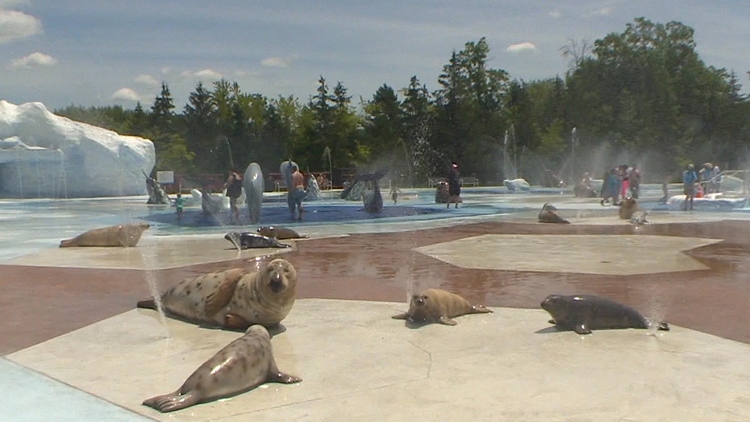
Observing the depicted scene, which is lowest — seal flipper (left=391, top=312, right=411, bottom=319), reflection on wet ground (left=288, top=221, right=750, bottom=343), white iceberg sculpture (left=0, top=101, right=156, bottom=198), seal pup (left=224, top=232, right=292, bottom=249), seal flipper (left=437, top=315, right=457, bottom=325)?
reflection on wet ground (left=288, top=221, right=750, bottom=343)

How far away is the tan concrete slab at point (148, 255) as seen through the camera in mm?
10820

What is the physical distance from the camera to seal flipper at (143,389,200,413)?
180 inches

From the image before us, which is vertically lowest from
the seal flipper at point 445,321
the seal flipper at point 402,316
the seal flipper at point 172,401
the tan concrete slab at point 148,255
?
the seal flipper at point 445,321

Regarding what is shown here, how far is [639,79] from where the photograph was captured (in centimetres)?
5622

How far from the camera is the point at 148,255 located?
39.0ft

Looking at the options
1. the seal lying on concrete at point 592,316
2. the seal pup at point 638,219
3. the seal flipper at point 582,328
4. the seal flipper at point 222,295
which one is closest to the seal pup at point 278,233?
the seal flipper at point 222,295

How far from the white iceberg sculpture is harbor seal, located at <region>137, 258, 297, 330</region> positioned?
27955 mm

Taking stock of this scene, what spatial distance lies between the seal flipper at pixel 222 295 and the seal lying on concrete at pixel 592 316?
2.76 metres

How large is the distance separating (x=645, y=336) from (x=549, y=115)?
189 ft

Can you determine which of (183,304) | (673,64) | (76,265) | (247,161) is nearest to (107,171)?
(247,161)

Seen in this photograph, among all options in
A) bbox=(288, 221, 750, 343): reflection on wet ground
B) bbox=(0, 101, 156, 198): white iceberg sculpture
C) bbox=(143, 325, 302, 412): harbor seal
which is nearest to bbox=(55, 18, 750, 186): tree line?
bbox=(0, 101, 156, 198): white iceberg sculpture

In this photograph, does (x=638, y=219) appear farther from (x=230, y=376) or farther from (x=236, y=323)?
(x=230, y=376)

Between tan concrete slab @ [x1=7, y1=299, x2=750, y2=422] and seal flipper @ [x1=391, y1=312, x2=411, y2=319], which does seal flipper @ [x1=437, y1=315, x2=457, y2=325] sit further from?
seal flipper @ [x1=391, y1=312, x2=411, y2=319]

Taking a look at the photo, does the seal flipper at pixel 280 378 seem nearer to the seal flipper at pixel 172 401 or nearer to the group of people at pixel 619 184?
the seal flipper at pixel 172 401
